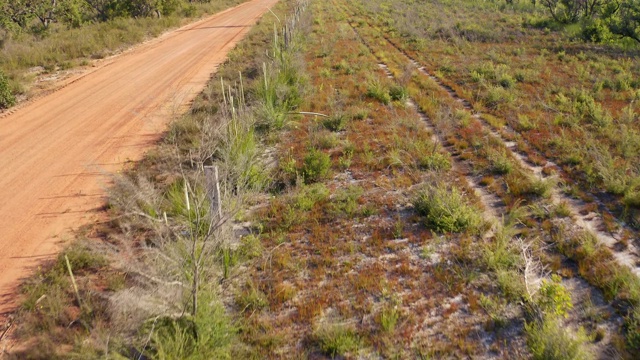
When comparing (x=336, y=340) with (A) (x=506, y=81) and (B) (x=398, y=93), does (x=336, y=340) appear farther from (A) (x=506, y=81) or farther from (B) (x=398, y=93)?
(A) (x=506, y=81)

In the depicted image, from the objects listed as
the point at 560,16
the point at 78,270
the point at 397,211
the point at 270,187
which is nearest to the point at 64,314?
the point at 78,270

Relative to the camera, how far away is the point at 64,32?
70.7ft

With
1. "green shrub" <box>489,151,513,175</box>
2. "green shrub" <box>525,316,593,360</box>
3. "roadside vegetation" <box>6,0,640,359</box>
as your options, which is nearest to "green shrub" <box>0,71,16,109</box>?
"roadside vegetation" <box>6,0,640,359</box>

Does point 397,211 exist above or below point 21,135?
below

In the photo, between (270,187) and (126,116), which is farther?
(126,116)

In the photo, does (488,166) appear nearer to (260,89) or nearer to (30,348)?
(260,89)

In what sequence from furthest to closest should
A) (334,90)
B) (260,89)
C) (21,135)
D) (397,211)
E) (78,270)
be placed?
(334,90) → (260,89) → (21,135) → (397,211) → (78,270)

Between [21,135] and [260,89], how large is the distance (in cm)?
615

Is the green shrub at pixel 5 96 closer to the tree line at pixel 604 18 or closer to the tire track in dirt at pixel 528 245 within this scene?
the tire track in dirt at pixel 528 245

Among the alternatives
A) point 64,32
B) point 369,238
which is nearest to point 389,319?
point 369,238

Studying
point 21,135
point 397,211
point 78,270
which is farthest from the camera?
point 21,135

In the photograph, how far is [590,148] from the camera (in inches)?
333

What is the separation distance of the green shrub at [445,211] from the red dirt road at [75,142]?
177 inches

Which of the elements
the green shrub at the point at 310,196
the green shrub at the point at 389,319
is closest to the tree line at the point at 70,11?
the green shrub at the point at 310,196
